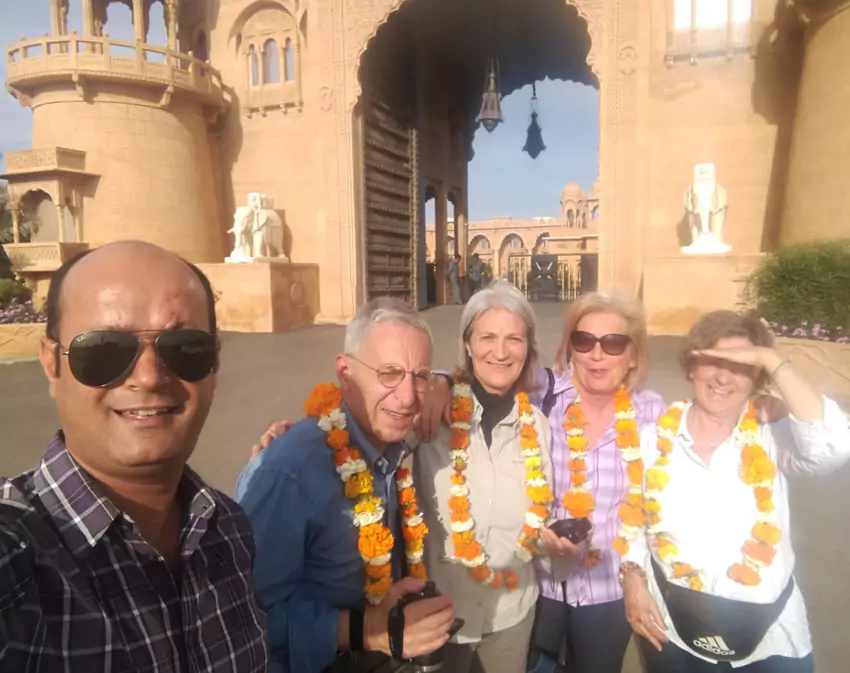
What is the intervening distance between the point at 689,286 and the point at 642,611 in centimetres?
857

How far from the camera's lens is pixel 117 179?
1188cm

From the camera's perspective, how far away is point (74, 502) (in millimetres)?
937

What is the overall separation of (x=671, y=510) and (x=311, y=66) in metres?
12.8

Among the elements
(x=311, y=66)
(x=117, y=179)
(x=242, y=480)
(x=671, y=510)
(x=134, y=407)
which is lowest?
(x=671, y=510)

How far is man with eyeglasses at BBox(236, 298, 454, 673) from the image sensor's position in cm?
146

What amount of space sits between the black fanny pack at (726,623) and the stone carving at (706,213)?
8.73 metres

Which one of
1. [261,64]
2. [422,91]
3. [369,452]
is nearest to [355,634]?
[369,452]

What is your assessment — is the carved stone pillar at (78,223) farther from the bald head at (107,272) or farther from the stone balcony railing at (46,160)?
the bald head at (107,272)

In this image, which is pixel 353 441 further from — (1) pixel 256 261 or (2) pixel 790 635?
(1) pixel 256 261

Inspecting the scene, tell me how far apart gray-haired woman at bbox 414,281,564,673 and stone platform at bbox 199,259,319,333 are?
944 centimetres

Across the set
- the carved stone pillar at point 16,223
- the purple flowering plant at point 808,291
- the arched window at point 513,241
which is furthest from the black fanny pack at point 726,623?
the arched window at point 513,241

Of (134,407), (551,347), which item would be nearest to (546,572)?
(134,407)

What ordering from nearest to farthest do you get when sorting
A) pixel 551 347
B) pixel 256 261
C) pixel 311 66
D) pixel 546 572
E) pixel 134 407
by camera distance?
pixel 134 407, pixel 546 572, pixel 551 347, pixel 256 261, pixel 311 66

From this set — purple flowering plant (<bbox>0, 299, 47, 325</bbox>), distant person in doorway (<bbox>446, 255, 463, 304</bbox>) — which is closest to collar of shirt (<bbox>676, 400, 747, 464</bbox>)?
purple flowering plant (<bbox>0, 299, 47, 325</bbox>)
